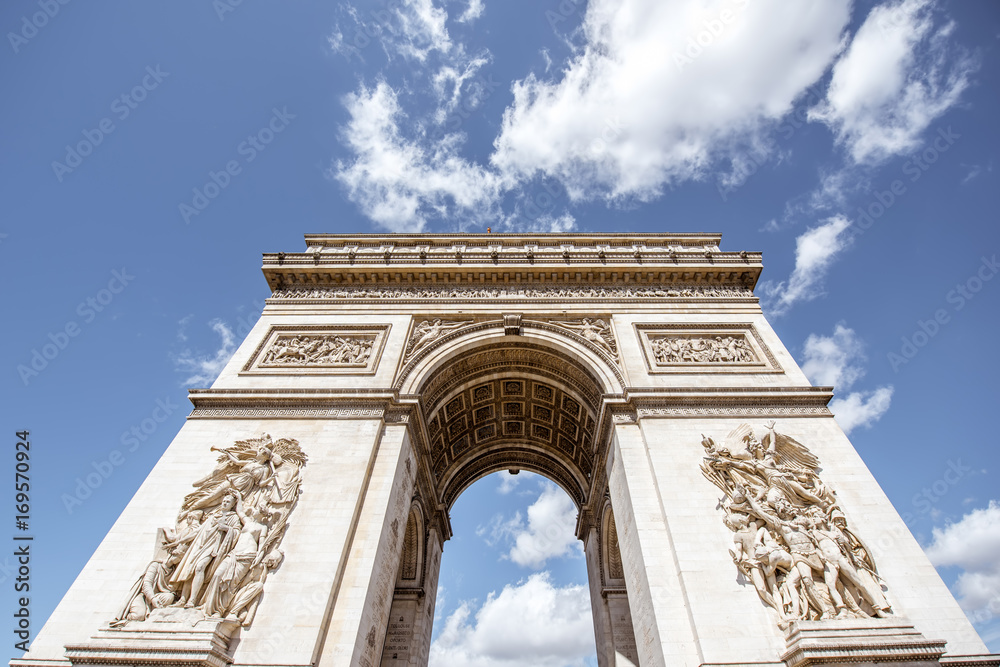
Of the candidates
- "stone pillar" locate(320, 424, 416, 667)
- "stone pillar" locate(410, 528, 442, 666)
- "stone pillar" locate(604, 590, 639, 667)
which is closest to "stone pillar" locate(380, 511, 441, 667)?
"stone pillar" locate(410, 528, 442, 666)

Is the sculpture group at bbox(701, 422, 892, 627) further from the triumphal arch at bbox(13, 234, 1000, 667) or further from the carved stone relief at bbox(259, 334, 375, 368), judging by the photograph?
the carved stone relief at bbox(259, 334, 375, 368)

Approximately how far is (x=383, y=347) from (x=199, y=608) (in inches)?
284

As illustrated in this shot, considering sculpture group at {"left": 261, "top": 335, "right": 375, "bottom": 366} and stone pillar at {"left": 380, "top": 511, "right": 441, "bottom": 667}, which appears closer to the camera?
sculpture group at {"left": 261, "top": 335, "right": 375, "bottom": 366}

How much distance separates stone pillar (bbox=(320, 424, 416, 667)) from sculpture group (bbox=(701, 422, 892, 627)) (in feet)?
22.5

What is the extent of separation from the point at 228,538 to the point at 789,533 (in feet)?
34.5

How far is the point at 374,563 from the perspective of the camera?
9344 mm

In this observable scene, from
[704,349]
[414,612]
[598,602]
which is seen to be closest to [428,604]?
[414,612]

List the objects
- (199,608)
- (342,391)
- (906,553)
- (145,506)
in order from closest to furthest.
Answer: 1. (199,608)
2. (906,553)
3. (145,506)
4. (342,391)

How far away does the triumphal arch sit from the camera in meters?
8.17

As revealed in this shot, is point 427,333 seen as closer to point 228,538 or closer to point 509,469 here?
point 228,538

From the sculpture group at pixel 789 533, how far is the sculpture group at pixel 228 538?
8885mm

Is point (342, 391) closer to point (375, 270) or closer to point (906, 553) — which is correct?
point (375, 270)

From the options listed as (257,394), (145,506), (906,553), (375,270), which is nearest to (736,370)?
(906,553)

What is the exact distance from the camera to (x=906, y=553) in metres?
9.15
